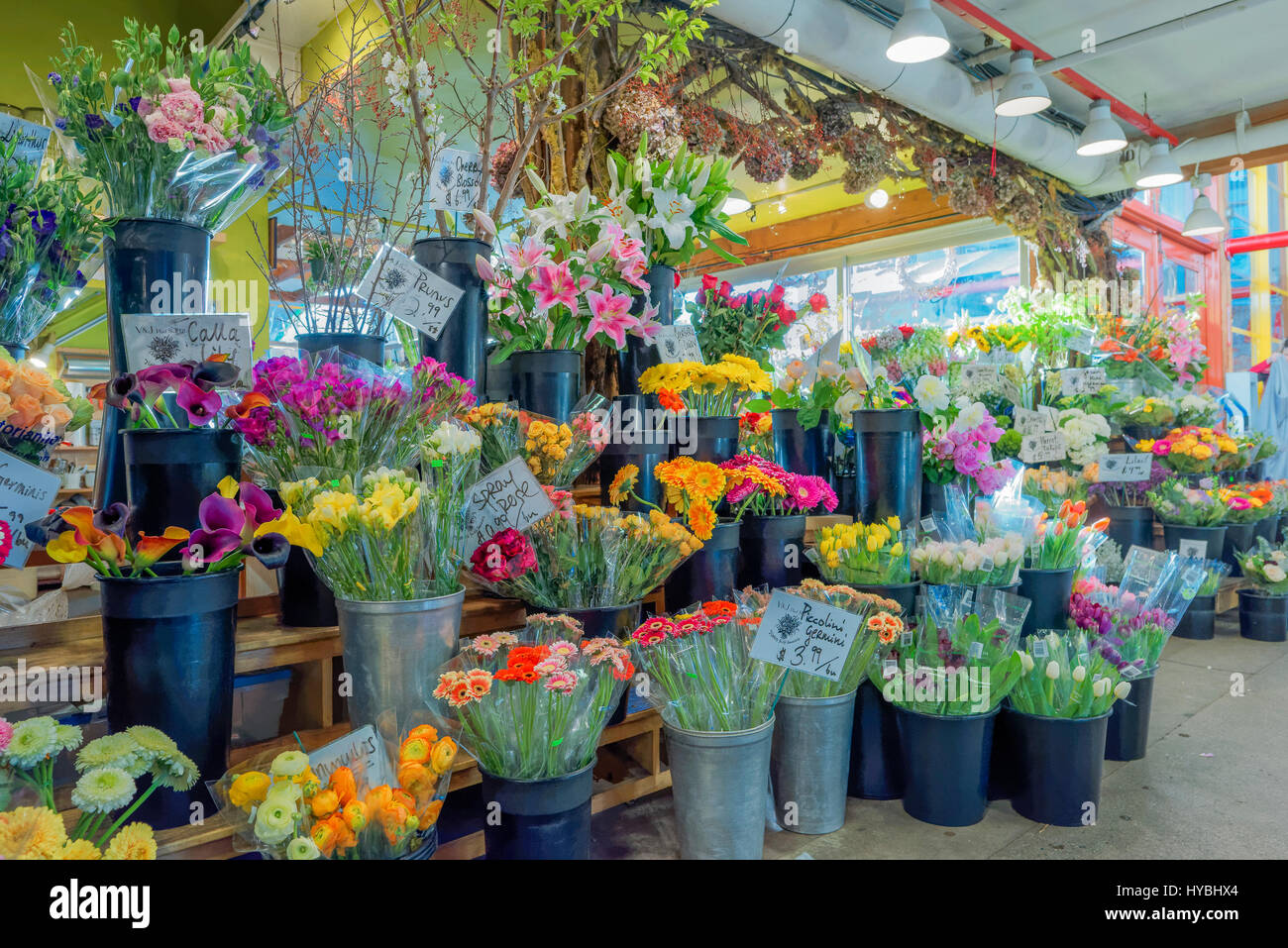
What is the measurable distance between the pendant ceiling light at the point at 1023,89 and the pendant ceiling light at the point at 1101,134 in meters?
0.86

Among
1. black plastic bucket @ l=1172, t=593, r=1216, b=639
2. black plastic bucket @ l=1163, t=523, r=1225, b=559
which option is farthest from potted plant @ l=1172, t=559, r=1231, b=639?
black plastic bucket @ l=1163, t=523, r=1225, b=559

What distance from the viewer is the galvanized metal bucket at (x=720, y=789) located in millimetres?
1386

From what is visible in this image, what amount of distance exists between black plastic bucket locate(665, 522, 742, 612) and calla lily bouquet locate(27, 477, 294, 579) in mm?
901

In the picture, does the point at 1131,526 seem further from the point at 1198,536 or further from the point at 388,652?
the point at 388,652

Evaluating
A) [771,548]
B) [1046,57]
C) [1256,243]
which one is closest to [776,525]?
[771,548]

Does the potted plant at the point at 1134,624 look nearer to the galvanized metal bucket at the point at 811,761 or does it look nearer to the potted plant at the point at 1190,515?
the galvanized metal bucket at the point at 811,761

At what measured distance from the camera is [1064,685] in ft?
5.63

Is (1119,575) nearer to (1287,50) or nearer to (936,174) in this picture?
(936,174)

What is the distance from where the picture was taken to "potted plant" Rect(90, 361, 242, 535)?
110 cm

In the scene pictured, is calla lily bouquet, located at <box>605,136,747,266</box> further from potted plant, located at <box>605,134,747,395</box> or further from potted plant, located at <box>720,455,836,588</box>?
potted plant, located at <box>720,455,836,588</box>

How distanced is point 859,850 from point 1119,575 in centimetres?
188

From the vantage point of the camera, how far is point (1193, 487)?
12.8 ft

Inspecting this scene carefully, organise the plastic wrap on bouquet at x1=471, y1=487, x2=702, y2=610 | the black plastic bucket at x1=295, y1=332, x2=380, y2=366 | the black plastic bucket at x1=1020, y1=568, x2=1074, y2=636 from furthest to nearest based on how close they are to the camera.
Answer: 1. the black plastic bucket at x1=1020, y1=568, x2=1074, y2=636
2. the black plastic bucket at x1=295, y1=332, x2=380, y2=366
3. the plastic wrap on bouquet at x1=471, y1=487, x2=702, y2=610
